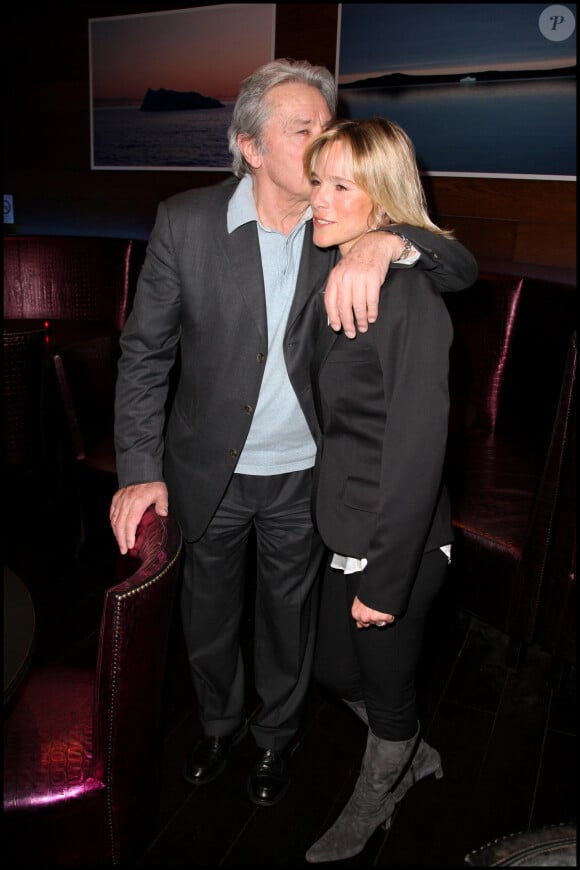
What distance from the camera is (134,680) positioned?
1.28m

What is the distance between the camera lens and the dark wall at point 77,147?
346cm

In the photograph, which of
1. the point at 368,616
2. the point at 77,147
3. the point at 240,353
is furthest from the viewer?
the point at 77,147

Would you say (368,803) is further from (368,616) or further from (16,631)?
(16,631)

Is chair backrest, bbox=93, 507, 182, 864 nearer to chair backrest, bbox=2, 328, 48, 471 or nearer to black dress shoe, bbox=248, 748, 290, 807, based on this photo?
black dress shoe, bbox=248, 748, 290, 807

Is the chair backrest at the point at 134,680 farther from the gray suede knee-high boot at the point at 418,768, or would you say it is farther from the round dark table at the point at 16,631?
the gray suede knee-high boot at the point at 418,768

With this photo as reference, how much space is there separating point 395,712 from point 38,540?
231cm

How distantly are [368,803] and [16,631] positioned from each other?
0.97 meters

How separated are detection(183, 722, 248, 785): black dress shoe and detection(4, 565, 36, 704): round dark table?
32.5 inches

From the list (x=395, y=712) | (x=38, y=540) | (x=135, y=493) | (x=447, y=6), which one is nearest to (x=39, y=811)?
(x=135, y=493)

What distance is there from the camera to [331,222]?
1.50 meters

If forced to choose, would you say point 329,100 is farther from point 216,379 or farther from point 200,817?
point 200,817

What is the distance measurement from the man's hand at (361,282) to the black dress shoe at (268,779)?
1.32m

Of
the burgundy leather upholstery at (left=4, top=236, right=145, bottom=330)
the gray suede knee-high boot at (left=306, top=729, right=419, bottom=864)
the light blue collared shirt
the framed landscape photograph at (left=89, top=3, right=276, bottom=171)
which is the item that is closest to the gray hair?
the light blue collared shirt

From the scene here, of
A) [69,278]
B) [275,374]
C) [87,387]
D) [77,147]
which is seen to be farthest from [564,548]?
[77,147]
